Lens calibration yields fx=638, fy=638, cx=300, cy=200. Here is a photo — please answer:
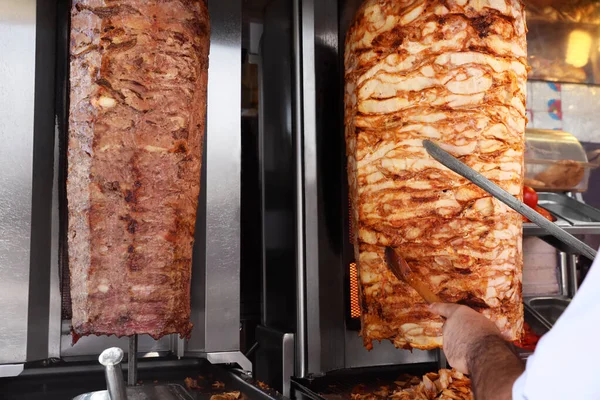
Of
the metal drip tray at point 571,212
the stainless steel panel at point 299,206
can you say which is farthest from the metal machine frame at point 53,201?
the metal drip tray at point 571,212

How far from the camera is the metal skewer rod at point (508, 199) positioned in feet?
5.32

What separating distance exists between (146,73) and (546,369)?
141cm

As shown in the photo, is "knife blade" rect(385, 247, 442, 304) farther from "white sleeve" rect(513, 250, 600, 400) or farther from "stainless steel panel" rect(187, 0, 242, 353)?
"white sleeve" rect(513, 250, 600, 400)

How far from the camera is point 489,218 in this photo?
80.3 inches

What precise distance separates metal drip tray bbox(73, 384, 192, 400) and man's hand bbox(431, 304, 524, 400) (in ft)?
2.68

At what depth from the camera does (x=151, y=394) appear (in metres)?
1.89

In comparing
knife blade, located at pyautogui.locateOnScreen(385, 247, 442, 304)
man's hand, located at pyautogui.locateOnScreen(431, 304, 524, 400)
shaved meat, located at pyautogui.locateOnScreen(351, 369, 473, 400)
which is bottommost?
shaved meat, located at pyautogui.locateOnScreen(351, 369, 473, 400)

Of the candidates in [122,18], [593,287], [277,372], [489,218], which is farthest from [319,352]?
Answer: [593,287]

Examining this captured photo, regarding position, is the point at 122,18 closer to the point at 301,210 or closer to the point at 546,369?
the point at 301,210

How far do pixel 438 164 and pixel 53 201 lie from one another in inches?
52.6

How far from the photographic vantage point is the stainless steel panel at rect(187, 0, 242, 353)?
89.4 inches

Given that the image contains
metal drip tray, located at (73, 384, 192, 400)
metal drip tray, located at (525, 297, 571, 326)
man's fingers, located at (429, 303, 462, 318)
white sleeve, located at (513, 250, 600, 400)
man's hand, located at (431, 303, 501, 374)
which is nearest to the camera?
white sleeve, located at (513, 250, 600, 400)

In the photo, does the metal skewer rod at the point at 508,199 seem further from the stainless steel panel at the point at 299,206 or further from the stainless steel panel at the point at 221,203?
the stainless steel panel at the point at 221,203

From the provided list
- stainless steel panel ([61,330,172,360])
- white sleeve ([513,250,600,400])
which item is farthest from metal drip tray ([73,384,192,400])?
white sleeve ([513,250,600,400])
